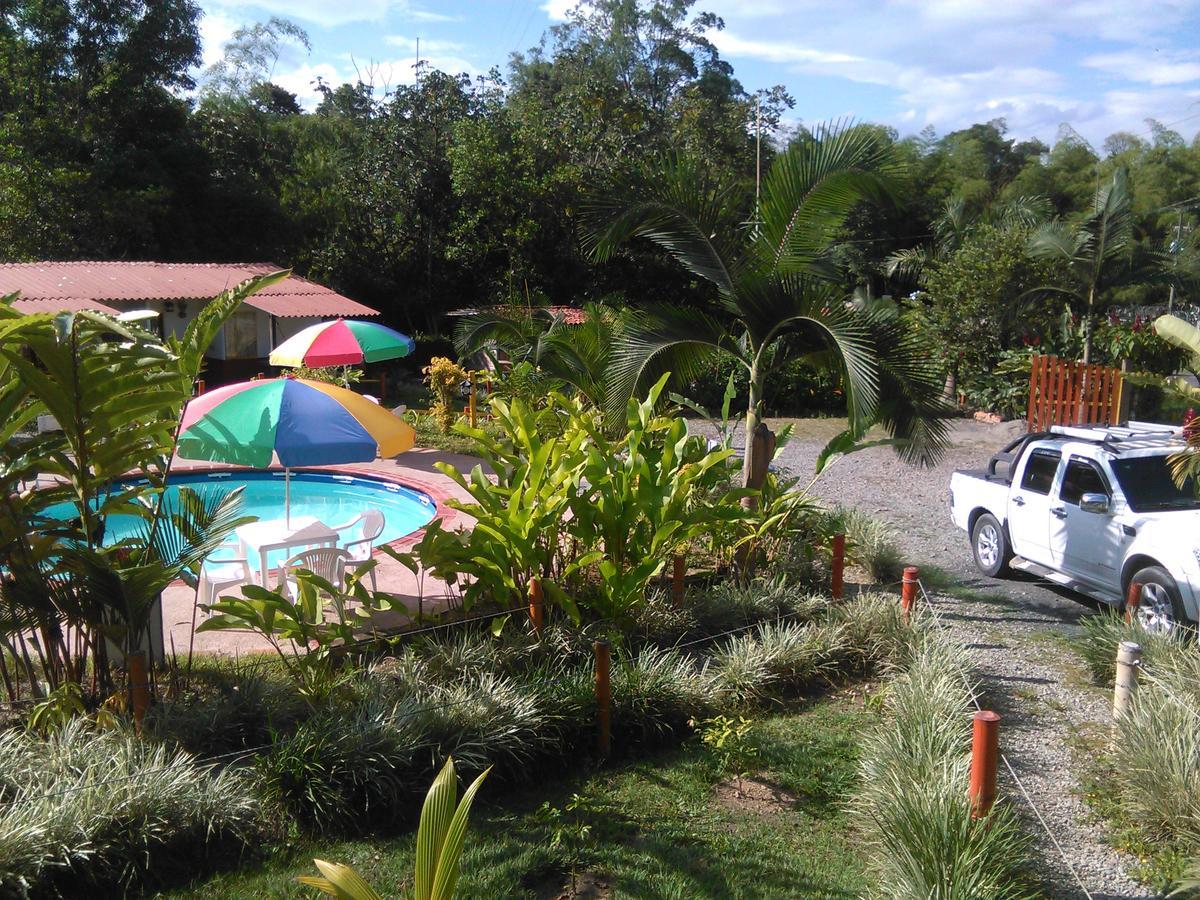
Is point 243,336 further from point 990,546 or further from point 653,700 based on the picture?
point 653,700

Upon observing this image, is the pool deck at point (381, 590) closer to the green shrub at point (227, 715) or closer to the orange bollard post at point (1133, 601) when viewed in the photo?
the green shrub at point (227, 715)

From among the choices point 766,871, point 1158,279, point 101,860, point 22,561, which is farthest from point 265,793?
point 1158,279

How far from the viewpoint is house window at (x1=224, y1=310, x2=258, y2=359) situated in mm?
24422

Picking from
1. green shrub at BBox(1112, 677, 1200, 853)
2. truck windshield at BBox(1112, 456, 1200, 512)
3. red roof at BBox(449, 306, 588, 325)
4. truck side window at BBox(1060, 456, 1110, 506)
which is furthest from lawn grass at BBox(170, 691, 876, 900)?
red roof at BBox(449, 306, 588, 325)

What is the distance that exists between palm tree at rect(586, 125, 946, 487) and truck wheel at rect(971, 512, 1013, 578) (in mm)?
1541

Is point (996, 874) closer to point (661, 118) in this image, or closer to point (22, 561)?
point (22, 561)

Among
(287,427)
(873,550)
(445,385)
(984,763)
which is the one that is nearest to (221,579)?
(287,427)

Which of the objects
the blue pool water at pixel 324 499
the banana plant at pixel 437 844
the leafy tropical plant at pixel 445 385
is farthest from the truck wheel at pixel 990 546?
the leafy tropical plant at pixel 445 385

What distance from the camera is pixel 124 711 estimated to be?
5.72 meters

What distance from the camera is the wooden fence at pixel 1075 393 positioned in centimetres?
1588

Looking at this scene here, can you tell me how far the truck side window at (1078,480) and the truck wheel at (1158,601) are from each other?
1025 millimetres

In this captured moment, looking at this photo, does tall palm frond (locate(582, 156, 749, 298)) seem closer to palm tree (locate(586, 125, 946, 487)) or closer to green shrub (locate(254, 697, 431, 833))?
palm tree (locate(586, 125, 946, 487))

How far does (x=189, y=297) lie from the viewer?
21594 mm

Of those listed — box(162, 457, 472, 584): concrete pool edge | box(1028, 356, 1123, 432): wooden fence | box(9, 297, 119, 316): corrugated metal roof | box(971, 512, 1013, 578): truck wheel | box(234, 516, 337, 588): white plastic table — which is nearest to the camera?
box(234, 516, 337, 588): white plastic table
